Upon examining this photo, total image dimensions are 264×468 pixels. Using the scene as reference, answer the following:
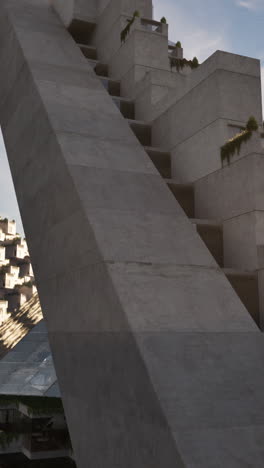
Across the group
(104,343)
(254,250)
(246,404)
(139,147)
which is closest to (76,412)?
(104,343)

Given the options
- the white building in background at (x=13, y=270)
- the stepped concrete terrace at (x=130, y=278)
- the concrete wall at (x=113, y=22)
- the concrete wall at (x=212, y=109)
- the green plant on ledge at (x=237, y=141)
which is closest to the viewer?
the stepped concrete terrace at (x=130, y=278)

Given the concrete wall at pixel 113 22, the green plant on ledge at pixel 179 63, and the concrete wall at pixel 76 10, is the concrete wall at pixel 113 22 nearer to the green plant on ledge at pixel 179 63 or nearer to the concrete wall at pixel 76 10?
the concrete wall at pixel 76 10

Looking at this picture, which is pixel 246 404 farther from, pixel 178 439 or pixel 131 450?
pixel 131 450

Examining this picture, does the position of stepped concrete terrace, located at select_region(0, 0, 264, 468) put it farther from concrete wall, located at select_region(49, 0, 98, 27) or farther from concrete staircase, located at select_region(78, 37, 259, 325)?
concrete wall, located at select_region(49, 0, 98, 27)

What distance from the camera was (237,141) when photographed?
805cm

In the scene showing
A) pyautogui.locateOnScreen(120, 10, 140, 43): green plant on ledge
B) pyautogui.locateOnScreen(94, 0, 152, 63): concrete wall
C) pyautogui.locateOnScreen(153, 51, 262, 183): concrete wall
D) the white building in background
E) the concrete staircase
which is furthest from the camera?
the white building in background

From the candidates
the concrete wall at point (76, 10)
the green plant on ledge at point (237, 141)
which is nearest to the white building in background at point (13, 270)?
the concrete wall at point (76, 10)

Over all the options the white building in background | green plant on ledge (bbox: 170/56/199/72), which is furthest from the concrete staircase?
the white building in background

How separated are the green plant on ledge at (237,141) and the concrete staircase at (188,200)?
1.09 m

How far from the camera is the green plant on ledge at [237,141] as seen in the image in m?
7.88

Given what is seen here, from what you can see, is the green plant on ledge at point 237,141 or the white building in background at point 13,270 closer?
the green plant on ledge at point 237,141

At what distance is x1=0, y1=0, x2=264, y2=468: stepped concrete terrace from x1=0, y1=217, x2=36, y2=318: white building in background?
6025cm

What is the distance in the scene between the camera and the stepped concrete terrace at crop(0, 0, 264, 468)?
4102mm

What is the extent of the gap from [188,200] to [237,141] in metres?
1.66
